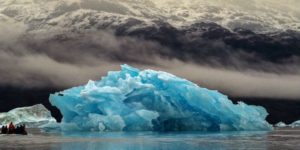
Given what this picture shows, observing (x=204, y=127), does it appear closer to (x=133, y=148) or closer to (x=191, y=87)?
(x=191, y=87)

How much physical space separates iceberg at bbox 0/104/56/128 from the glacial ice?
56.5m

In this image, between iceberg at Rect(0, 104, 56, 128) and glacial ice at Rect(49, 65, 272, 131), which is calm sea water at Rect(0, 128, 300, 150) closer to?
glacial ice at Rect(49, 65, 272, 131)

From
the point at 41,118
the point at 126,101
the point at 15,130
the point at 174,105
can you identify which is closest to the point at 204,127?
the point at 174,105

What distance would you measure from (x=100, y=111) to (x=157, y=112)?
7.93 m

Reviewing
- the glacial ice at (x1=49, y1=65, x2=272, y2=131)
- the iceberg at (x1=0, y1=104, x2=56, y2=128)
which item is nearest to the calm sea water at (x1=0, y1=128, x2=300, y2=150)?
the glacial ice at (x1=49, y1=65, x2=272, y2=131)

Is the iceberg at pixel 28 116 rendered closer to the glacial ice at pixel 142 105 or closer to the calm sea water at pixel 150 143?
the glacial ice at pixel 142 105

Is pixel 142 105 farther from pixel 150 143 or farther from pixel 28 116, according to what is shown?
pixel 28 116

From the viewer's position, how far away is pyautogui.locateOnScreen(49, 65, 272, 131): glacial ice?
64.5 m

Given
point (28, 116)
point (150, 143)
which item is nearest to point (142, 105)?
point (150, 143)

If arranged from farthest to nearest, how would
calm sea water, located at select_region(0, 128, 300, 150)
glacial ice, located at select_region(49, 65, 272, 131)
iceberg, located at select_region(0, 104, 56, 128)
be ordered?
1. iceberg, located at select_region(0, 104, 56, 128)
2. glacial ice, located at select_region(49, 65, 272, 131)
3. calm sea water, located at select_region(0, 128, 300, 150)

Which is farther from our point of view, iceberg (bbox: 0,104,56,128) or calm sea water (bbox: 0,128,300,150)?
iceberg (bbox: 0,104,56,128)

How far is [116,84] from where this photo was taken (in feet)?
223

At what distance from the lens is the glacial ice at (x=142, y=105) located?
64500mm

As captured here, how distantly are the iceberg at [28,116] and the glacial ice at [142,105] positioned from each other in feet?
185
